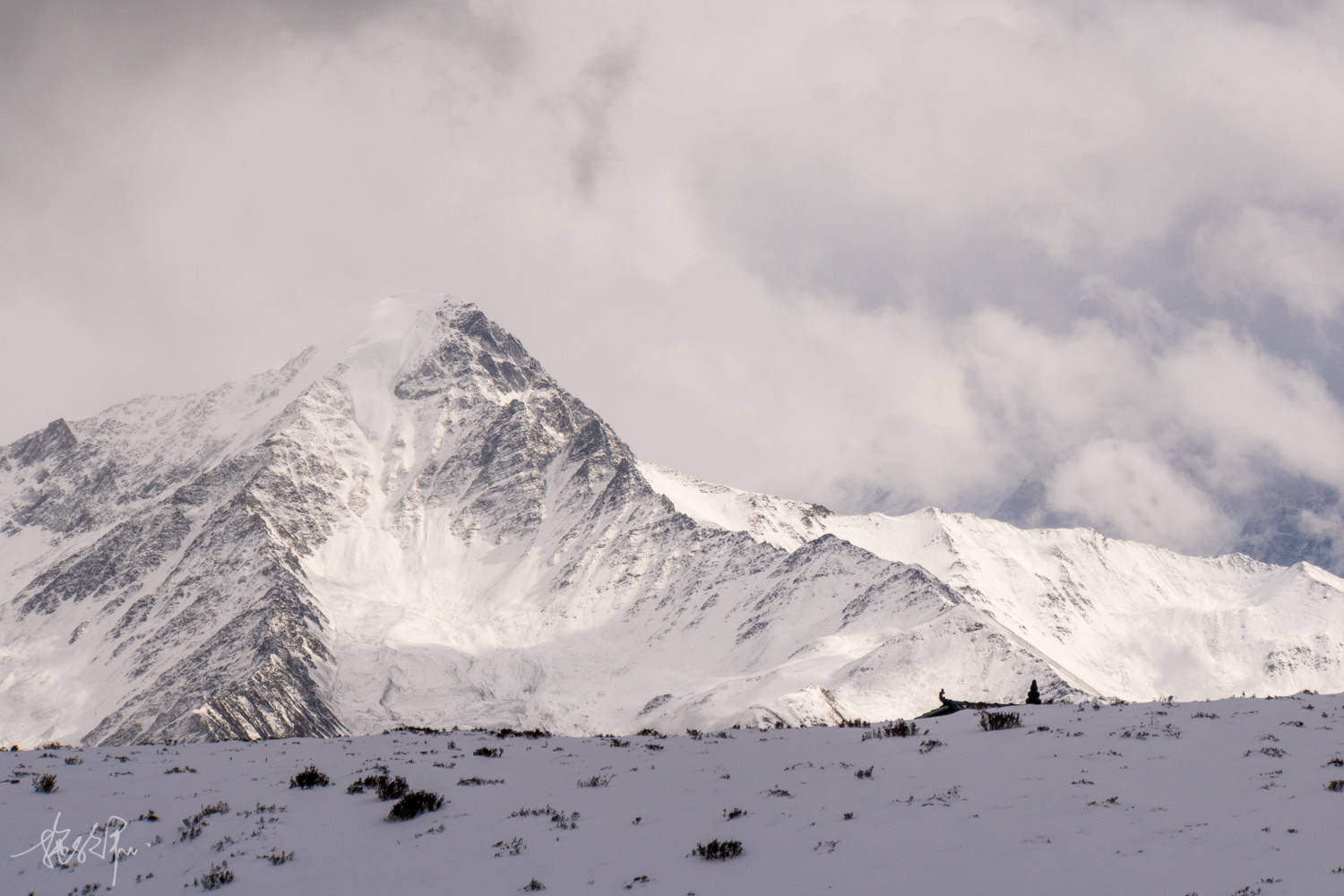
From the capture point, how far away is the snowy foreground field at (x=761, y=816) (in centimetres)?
1880

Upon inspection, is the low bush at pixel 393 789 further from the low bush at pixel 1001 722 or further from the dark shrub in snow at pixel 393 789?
the low bush at pixel 1001 722

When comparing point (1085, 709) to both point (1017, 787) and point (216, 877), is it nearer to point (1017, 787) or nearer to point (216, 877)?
point (1017, 787)

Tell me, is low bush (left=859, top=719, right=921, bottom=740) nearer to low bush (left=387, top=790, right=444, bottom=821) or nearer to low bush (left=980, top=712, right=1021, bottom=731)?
low bush (left=980, top=712, right=1021, bottom=731)

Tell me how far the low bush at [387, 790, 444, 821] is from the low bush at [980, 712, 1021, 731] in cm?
1641

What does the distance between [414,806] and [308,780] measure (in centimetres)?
468

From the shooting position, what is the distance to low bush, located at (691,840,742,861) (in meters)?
20.4

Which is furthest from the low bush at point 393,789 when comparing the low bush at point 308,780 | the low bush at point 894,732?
the low bush at point 894,732

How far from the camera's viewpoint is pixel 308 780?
2695 centimetres

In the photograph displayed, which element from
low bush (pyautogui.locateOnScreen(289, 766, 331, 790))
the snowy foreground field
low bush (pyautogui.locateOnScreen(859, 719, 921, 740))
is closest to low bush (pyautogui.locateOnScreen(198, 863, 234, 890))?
the snowy foreground field

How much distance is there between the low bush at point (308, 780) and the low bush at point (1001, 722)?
61.4 ft

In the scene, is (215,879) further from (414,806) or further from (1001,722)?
(1001,722)

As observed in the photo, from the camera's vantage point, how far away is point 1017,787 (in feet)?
77.6
